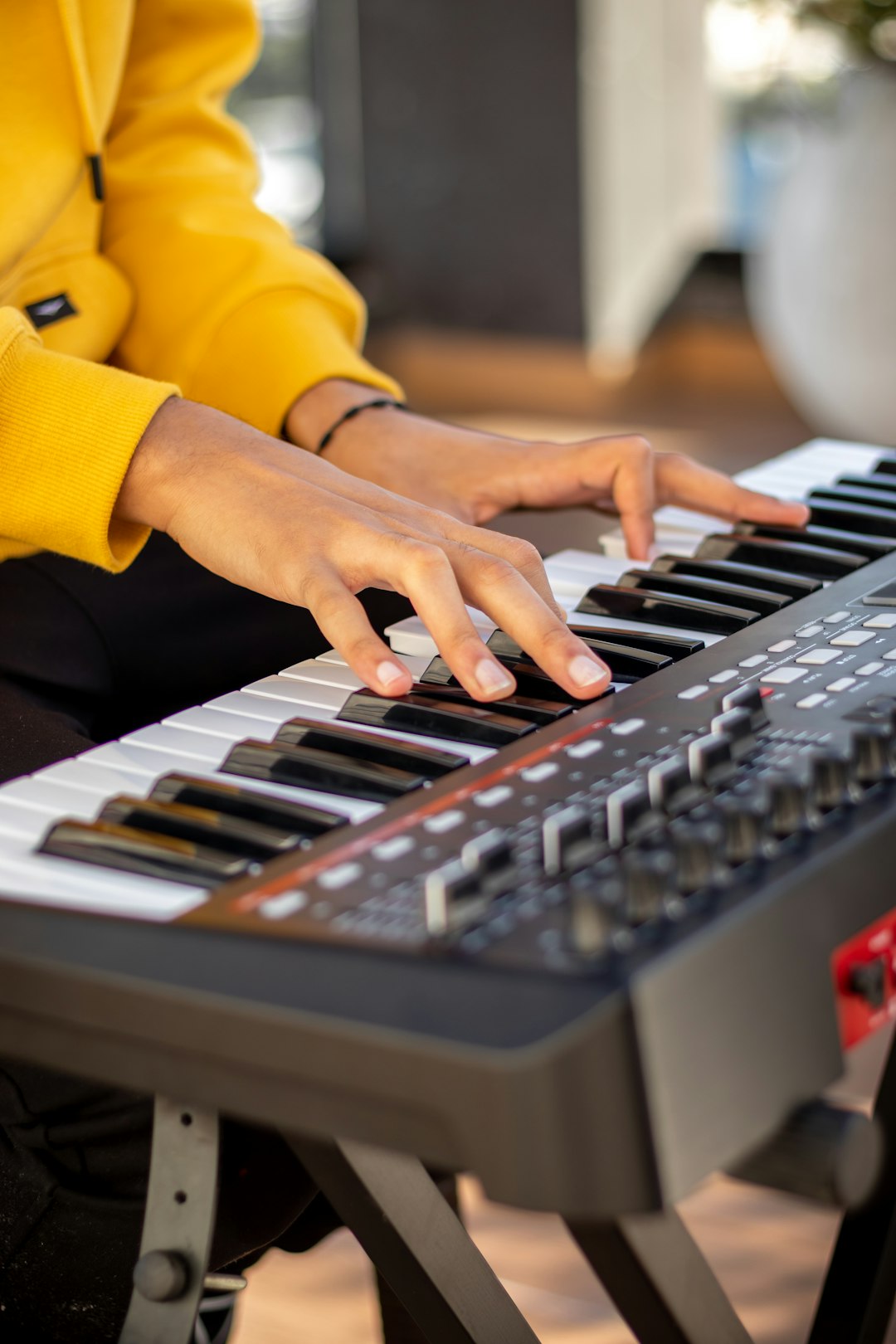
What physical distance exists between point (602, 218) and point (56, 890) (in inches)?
195

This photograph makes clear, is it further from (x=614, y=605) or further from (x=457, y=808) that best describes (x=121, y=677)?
(x=457, y=808)

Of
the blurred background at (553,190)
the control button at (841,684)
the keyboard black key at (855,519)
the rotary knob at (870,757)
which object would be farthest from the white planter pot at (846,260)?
the rotary knob at (870,757)

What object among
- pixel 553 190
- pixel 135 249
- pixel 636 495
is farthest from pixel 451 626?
pixel 553 190

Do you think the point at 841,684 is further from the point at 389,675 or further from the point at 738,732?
the point at 389,675

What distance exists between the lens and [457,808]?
0.60 metres

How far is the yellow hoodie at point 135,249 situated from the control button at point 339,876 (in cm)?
34

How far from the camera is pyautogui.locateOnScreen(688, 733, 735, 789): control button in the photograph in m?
0.60

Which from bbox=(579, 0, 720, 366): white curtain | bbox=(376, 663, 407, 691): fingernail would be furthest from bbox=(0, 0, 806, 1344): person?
bbox=(579, 0, 720, 366): white curtain

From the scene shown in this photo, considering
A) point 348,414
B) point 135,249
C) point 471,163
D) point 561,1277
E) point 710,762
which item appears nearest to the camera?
point 710,762

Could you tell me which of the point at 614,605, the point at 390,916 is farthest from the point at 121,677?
the point at 390,916

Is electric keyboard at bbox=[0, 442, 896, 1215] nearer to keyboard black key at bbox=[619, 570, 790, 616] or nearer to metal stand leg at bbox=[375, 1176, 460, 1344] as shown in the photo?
keyboard black key at bbox=[619, 570, 790, 616]

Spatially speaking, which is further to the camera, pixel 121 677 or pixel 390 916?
pixel 121 677

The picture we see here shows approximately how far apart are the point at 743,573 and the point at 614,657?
159 millimetres

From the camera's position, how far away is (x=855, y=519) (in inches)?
40.5
